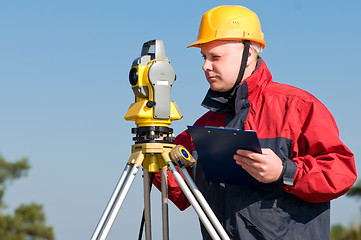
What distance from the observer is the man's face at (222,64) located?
368 centimetres

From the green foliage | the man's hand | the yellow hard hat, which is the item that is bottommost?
the man's hand

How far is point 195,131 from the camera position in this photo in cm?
334

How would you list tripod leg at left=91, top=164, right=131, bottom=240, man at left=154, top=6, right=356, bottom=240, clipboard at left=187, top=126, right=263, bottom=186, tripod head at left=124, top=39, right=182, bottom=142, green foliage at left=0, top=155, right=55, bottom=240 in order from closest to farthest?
clipboard at left=187, top=126, right=263, bottom=186 < man at left=154, top=6, right=356, bottom=240 < tripod leg at left=91, top=164, right=131, bottom=240 < tripod head at left=124, top=39, right=182, bottom=142 < green foliage at left=0, top=155, right=55, bottom=240

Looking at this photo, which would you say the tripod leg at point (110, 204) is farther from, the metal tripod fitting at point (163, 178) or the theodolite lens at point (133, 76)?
the theodolite lens at point (133, 76)

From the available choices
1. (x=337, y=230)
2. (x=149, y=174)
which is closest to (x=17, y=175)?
(x=337, y=230)

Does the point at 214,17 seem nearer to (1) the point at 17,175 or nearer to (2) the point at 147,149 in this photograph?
(2) the point at 147,149

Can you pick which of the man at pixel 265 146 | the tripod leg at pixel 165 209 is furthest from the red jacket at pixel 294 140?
the tripod leg at pixel 165 209

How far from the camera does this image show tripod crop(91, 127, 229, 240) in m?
3.40

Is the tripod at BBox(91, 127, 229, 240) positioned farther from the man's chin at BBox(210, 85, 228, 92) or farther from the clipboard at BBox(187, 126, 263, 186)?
the man's chin at BBox(210, 85, 228, 92)

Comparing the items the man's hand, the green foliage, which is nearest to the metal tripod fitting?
the man's hand

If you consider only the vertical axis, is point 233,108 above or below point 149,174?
above

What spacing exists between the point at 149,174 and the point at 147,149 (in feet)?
1.05

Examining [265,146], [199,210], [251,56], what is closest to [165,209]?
[199,210]

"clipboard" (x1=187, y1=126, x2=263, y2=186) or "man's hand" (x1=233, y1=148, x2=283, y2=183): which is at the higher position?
"clipboard" (x1=187, y1=126, x2=263, y2=186)
